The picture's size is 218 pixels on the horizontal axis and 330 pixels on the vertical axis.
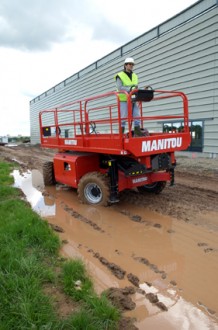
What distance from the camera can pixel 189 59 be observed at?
13.7 metres

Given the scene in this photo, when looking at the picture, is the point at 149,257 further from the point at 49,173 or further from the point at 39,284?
the point at 49,173

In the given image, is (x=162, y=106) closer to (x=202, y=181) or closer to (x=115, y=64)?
(x=115, y=64)

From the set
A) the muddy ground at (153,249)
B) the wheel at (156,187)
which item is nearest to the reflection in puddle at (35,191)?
the muddy ground at (153,249)

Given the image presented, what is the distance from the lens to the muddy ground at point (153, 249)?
10.2 feet

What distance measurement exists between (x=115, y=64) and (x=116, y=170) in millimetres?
14608

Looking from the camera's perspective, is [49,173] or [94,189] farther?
[49,173]

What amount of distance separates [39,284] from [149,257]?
1.62 metres

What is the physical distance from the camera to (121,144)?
18.9 feet

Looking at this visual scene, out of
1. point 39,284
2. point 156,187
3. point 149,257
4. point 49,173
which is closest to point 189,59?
point 156,187

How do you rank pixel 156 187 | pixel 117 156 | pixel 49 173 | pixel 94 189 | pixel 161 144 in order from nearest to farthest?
pixel 161 144 → pixel 117 156 → pixel 94 189 → pixel 156 187 → pixel 49 173

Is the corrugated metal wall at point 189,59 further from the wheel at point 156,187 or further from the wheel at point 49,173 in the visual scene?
the wheel at point 49,173

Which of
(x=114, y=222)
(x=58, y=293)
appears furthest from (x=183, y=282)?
(x=114, y=222)

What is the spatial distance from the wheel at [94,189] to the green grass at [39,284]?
1.76 m

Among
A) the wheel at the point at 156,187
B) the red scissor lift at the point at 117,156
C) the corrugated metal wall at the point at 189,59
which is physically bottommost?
the wheel at the point at 156,187
